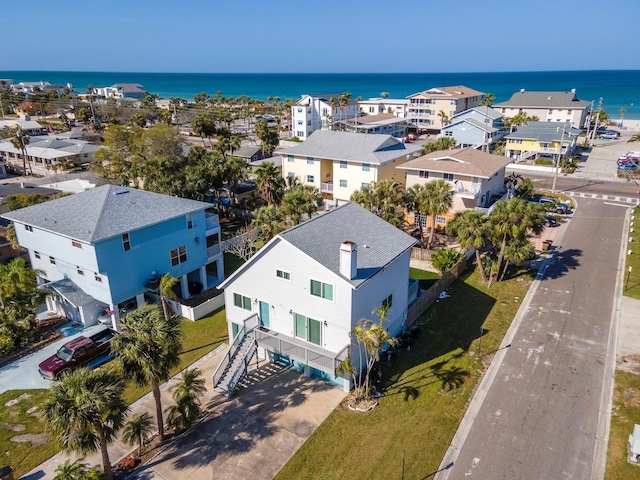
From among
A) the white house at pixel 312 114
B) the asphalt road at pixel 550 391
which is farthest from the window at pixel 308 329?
the white house at pixel 312 114

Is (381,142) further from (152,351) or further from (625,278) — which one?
(152,351)

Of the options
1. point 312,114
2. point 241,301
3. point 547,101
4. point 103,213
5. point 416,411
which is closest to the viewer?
point 416,411

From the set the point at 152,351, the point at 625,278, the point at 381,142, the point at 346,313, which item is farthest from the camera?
the point at 381,142

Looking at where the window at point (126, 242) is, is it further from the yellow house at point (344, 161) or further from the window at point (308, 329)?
the yellow house at point (344, 161)

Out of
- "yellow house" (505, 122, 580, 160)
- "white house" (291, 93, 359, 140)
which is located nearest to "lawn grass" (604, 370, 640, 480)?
"yellow house" (505, 122, 580, 160)

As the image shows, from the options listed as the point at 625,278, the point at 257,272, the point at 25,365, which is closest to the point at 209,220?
the point at 257,272

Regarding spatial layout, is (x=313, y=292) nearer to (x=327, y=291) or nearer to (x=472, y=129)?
(x=327, y=291)

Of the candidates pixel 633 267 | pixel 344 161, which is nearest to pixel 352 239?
pixel 633 267
